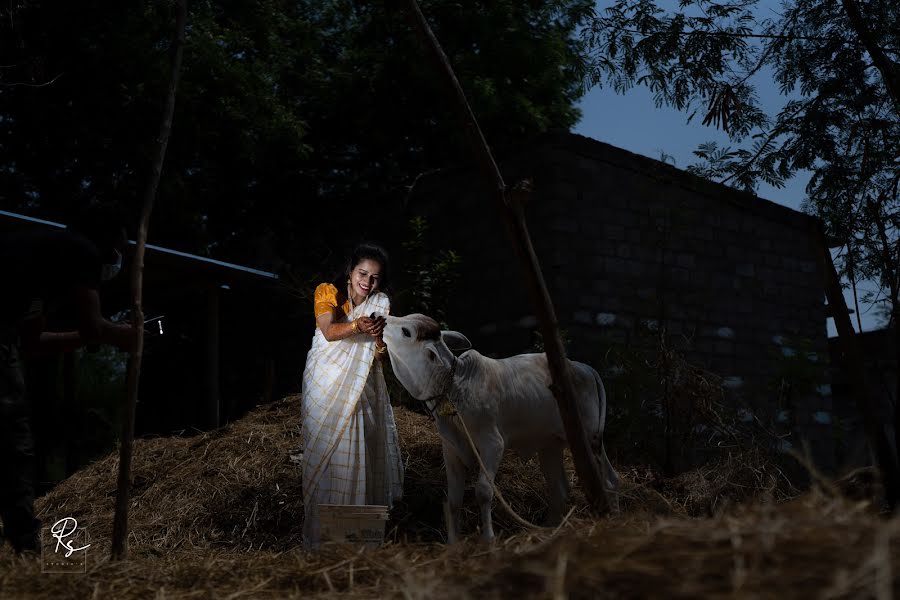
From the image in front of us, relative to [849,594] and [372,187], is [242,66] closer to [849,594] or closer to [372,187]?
[372,187]

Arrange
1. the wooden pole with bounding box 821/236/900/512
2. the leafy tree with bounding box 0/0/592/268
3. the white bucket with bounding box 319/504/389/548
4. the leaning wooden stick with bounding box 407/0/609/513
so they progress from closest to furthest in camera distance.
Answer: the leaning wooden stick with bounding box 407/0/609/513 < the white bucket with bounding box 319/504/389/548 < the wooden pole with bounding box 821/236/900/512 < the leafy tree with bounding box 0/0/592/268

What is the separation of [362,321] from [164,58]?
8.73 metres

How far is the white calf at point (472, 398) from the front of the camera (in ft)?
16.2

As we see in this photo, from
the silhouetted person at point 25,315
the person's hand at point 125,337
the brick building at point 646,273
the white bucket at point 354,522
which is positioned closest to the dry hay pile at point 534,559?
the silhouetted person at point 25,315

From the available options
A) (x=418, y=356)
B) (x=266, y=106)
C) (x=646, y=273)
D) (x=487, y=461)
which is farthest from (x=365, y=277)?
(x=266, y=106)

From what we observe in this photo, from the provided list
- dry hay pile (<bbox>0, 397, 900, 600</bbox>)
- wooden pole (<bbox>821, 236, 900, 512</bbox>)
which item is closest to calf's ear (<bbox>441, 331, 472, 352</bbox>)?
dry hay pile (<bbox>0, 397, 900, 600</bbox>)

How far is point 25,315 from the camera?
3994 millimetres

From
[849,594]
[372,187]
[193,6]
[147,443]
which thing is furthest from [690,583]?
[372,187]

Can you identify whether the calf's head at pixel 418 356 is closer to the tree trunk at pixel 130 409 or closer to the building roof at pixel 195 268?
the tree trunk at pixel 130 409

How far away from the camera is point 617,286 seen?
9.09 meters

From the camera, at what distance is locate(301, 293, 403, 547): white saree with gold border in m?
5.09

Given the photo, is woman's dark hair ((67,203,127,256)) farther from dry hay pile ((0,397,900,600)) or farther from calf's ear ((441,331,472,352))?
calf's ear ((441,331,472,352))

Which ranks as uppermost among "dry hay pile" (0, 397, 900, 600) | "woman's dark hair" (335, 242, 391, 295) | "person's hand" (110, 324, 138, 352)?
"woman's dark hair" (335, 242, 391, 295)

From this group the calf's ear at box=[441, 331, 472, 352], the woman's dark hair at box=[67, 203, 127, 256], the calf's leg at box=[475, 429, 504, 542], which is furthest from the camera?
the calf's ear at box=[441, 331, 472, 352]
